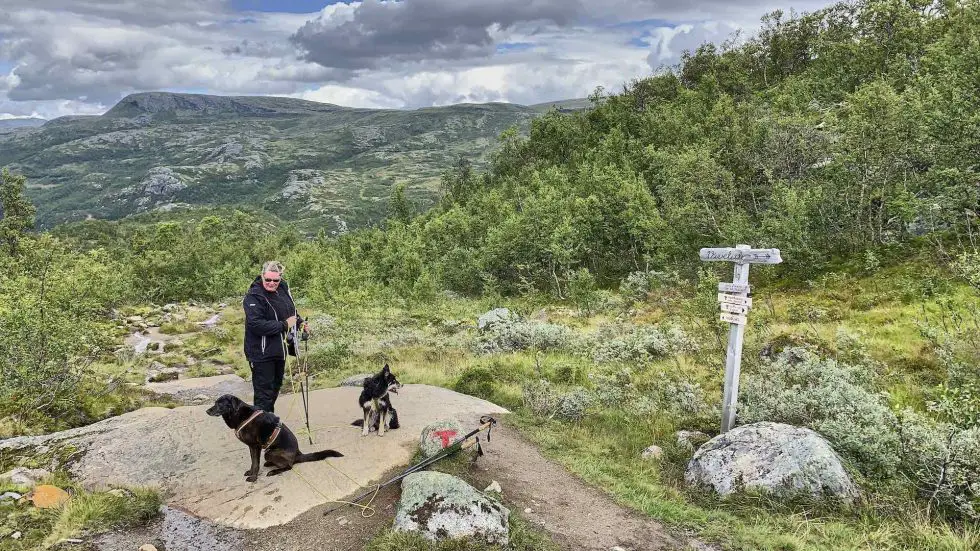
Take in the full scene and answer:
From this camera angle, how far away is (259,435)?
738 cm

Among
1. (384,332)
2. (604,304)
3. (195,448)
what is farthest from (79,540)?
(604,304)

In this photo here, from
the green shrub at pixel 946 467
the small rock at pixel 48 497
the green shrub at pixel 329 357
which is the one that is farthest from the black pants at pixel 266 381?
the green shrub at pixel 946 467

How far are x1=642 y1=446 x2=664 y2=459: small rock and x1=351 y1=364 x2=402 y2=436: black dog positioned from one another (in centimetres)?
474

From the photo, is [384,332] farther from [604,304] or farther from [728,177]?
[728,177]

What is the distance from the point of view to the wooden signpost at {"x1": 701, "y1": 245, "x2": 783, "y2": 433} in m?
8.69

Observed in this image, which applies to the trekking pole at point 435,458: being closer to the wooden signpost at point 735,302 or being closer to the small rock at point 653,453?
the small rock at point 653,453

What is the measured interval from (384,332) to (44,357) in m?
13.8

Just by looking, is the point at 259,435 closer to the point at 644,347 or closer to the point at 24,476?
the point at 24,476

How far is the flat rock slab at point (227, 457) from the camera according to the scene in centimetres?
688

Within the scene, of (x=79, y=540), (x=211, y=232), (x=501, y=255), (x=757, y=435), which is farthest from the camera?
(x=211, y=232)

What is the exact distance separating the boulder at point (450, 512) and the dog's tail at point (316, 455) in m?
1.97

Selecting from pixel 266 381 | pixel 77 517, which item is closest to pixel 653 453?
pixel 266 381

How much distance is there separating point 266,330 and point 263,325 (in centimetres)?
9

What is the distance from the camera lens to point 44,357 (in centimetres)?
1112
